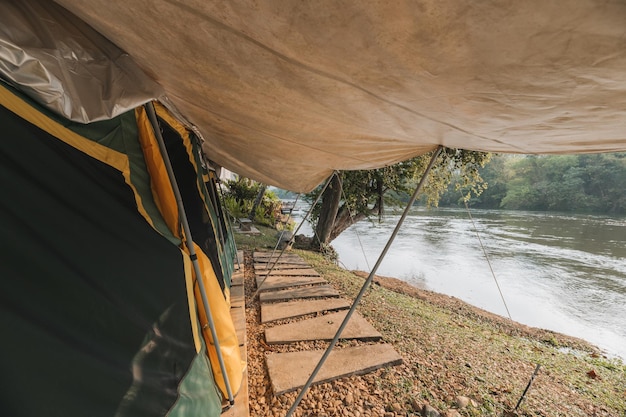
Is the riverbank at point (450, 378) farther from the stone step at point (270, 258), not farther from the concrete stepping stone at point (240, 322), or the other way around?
the stone step at point (270, 258)

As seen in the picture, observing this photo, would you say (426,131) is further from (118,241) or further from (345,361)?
(345,361)

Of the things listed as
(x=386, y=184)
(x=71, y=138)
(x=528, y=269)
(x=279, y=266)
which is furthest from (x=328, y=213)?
(x=528, y=269)

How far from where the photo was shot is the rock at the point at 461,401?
1.73m

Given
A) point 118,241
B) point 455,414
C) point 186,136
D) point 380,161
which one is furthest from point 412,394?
point 186,136

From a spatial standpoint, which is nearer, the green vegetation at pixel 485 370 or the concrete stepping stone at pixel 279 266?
the green vegetation at pixel 485 370

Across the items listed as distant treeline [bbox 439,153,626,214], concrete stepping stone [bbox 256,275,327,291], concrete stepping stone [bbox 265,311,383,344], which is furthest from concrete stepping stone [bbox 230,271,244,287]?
distant treeline [bbox 439,153,626,214]

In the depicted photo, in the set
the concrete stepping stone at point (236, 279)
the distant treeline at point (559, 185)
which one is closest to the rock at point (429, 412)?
the concrete stepping stone at point (236, 279)

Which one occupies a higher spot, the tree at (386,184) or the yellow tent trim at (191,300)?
the tree at (386,184)

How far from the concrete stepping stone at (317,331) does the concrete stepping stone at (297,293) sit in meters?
0.58

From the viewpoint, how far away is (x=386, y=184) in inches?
267

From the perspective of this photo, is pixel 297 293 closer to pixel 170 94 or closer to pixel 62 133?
pixel 170 94

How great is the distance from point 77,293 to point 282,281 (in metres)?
3.13

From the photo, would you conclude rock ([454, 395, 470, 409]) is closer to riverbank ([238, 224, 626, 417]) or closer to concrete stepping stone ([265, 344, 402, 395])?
riverbank ([238, 224, 626, 417])

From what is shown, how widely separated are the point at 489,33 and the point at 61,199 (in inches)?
50.2
